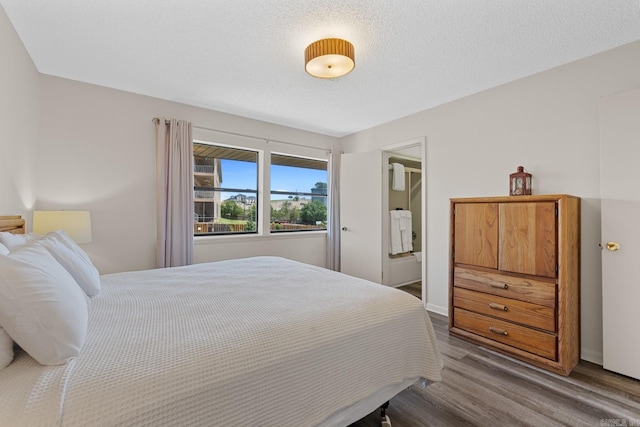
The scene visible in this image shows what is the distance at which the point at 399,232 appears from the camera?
4.73m

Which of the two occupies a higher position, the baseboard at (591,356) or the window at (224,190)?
the window at (224,190)

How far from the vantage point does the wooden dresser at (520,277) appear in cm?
213

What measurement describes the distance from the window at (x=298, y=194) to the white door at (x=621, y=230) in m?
3.37

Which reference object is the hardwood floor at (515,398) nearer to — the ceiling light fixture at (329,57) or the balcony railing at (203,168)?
the ceiling light fixture at (329,57)

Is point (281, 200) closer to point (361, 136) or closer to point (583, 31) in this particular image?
point (361, 136)

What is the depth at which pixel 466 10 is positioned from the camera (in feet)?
5.86

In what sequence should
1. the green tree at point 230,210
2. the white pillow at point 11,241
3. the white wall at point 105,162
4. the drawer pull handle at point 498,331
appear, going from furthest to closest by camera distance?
the green tree at point 230,210, the white wall at point 105,162, the drawer pull handle at point 498,331, the white pillow at point 11,241

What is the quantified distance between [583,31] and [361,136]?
9.02 ft

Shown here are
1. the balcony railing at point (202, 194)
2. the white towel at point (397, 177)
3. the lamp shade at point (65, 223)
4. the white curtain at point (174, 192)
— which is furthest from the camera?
the white towel at point (397, 177)

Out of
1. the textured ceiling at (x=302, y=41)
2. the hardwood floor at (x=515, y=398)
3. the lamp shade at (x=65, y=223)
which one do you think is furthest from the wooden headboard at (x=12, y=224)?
the hardwood floor at (x=515, y=398)

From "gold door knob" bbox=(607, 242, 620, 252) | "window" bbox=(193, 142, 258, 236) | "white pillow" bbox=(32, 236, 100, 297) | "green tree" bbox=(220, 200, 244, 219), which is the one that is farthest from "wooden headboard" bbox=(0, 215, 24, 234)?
"gold door knob" bbox=(607, 242, 620, 252)

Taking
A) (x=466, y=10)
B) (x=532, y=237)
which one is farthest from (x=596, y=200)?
(x=466, y=10)

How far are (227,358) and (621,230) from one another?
2.81 metres

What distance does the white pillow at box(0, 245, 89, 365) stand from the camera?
0.91 meters
